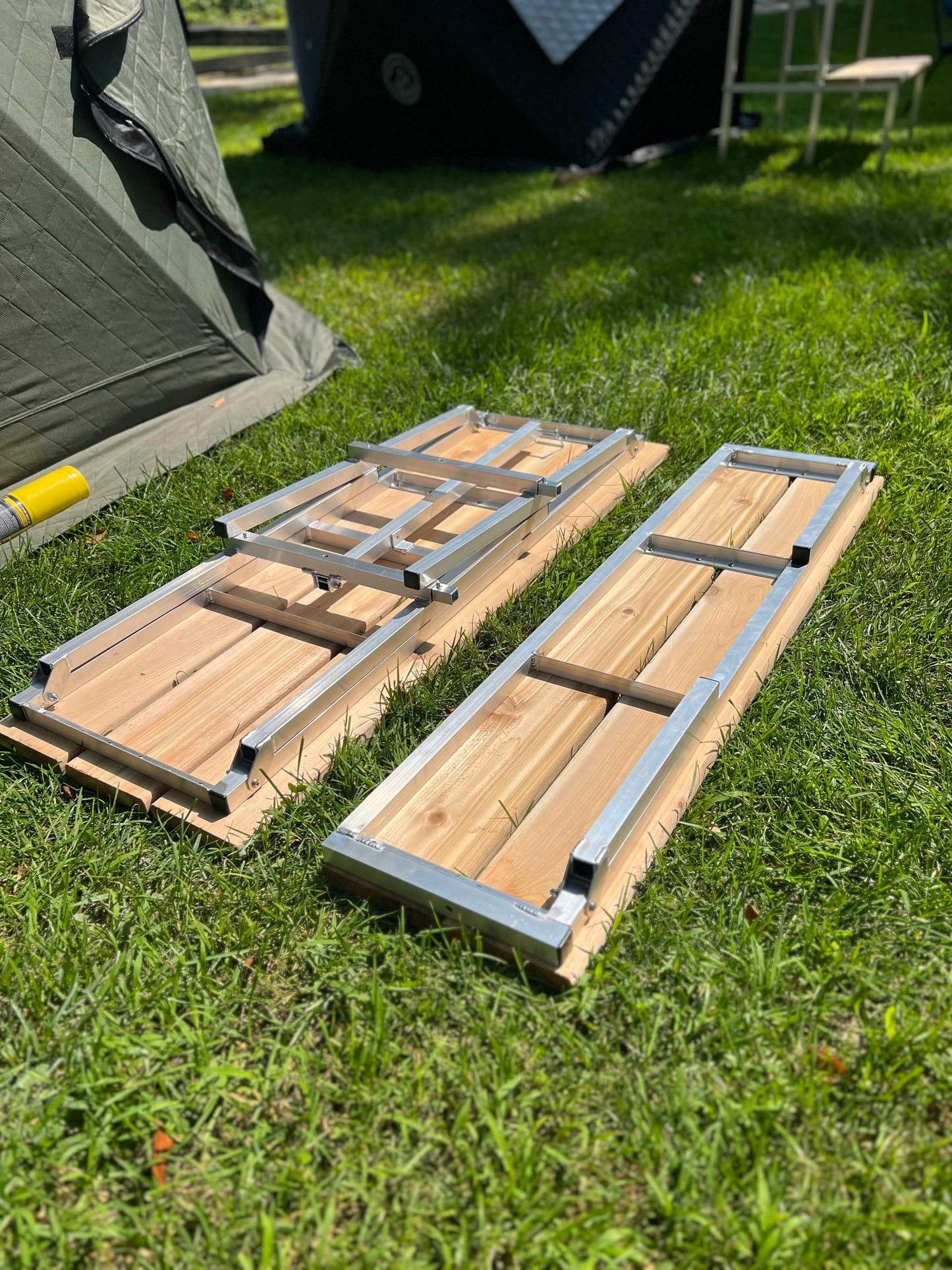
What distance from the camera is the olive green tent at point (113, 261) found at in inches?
115

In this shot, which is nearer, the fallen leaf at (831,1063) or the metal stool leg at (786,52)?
the fallen leaf at (831,1063)

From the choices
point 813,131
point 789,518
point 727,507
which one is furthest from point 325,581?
point 813,131

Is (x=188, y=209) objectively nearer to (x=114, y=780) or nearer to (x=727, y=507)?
(x=727, y=507)

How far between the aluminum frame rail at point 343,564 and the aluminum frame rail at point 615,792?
280mm

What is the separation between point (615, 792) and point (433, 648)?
74 cm

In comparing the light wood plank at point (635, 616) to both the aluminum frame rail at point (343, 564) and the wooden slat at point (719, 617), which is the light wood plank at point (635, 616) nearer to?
the wooden slat at point (719, 617)

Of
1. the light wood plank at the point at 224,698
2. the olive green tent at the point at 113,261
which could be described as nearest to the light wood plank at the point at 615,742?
the light wood plank at the point at 224,698

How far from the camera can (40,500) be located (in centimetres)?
288

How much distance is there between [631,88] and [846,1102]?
7.12 meters

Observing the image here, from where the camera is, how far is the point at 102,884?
1.88 m

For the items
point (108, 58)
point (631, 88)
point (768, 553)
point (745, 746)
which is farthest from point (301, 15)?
point (745, 746)

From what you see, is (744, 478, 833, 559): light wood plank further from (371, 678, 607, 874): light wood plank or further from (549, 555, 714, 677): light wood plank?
(371, 678, 607, 874): light wood plank

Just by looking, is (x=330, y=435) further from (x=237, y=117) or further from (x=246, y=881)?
(x=237, y=117)

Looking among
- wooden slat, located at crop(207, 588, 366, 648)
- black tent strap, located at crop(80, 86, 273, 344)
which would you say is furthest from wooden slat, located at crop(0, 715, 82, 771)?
black tent strap, located at crop(80, 86, 273, 344)
